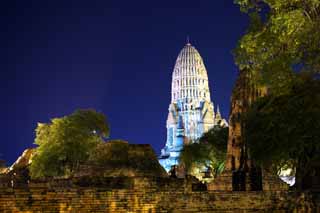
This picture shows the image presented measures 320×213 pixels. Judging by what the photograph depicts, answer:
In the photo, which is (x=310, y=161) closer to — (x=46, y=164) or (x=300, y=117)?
(x=300, y=117)

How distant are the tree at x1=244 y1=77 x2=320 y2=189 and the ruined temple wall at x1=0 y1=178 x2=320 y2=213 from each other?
4156 millimetres

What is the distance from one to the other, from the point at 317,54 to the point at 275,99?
16.0 ft

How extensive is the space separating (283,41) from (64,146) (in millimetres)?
32560

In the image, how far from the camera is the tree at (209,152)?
→ 56.4m

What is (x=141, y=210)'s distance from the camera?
14.7 m

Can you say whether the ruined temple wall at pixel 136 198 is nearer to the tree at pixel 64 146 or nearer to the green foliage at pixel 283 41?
the green foliage at pixel 283 41

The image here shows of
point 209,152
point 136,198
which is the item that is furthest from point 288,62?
point 209,152

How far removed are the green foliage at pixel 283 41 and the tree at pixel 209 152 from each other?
3780cm

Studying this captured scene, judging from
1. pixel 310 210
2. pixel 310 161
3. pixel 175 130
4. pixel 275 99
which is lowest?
pixel 310 210

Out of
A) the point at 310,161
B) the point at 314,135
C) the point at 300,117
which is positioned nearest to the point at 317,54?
the point at 300,117

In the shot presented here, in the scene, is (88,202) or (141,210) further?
(141,210)

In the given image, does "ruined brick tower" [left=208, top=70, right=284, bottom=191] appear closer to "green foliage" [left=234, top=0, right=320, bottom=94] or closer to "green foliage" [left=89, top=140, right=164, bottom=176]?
"green foliage" [left=234, top=0, right=320, bottom=94]

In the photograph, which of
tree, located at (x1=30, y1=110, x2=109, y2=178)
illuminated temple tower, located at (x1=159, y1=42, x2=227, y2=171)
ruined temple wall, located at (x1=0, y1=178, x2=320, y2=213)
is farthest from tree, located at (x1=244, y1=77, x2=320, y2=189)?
illuminated temple tower, located at (x1=159, y1=42, x2=227, y2=171)

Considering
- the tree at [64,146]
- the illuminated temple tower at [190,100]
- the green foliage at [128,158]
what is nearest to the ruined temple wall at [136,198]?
the green foliage at [128,158]
